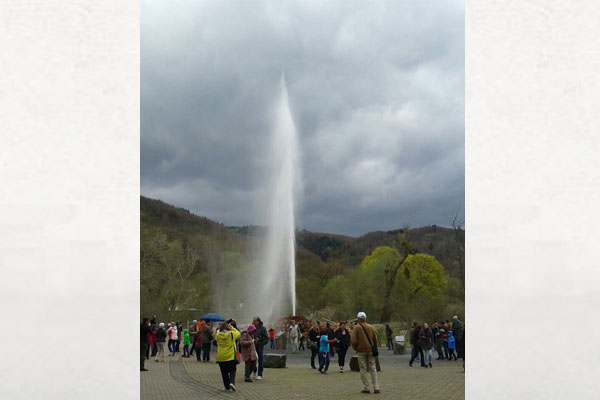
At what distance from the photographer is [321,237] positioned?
410 ft

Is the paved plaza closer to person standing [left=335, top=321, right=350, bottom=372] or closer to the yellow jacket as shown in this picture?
Result: person standing [left=335, top=321, right=350, bottom=372]

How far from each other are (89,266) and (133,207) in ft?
2.78

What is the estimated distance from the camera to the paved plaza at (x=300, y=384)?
34.7 feet

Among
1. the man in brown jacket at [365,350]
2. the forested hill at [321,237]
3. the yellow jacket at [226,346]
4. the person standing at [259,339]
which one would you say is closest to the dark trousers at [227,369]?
the yellow jacket at [226,346]

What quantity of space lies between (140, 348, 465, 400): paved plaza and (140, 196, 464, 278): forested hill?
60.3m

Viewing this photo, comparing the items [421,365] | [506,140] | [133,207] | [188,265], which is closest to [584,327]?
[506,140]

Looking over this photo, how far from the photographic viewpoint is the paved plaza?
10586 mm

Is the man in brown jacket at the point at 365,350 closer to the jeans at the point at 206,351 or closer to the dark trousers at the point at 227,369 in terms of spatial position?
the dark trousers at the point at 227,369

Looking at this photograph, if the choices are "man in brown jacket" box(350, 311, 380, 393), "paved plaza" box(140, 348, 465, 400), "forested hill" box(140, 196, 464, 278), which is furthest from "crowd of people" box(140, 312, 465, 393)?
"forested hill" box(140, 196, 464, 278)

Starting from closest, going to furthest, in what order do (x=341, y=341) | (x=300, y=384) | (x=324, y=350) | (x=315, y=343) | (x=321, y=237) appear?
(x=300, y=384), (x=324, y=350), (x=341, y=341), (x=315, y=343), (x=321, y=237)

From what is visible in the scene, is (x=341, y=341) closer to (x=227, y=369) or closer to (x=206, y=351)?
(x=227, y=369)

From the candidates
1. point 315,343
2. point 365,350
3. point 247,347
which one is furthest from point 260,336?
point 315,343

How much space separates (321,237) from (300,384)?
112307 millimetres

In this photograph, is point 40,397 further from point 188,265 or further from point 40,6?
point 188,265
